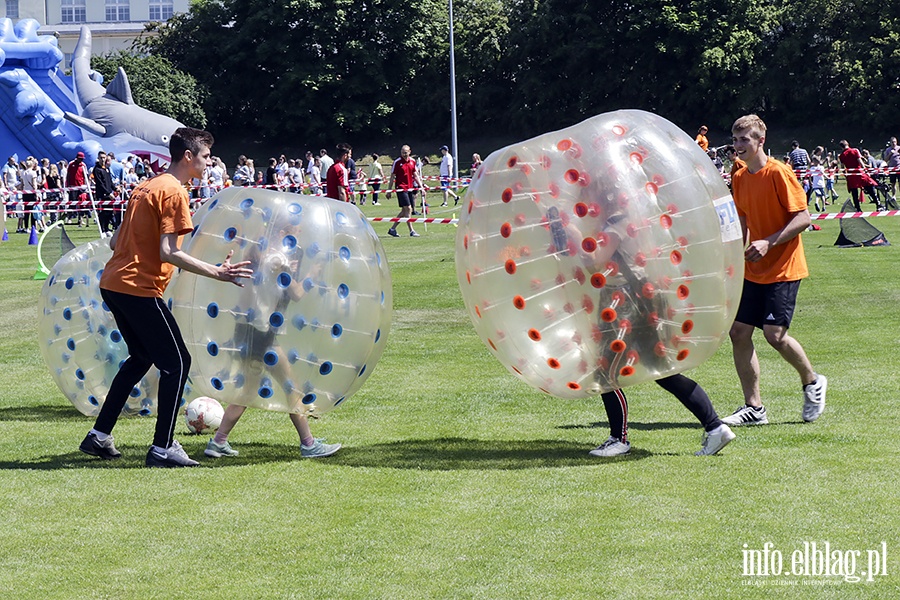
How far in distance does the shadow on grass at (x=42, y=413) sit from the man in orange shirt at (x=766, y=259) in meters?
4.89

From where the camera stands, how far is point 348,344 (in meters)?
7.36

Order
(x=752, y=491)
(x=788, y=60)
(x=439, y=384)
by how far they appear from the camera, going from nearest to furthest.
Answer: (x=752, y=491) → (x=439, y=384) → (x=788, y=60)

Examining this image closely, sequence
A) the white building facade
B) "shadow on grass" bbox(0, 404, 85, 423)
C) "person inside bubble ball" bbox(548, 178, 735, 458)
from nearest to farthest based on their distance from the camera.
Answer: "person inside bubble ball" bbox(548, 178, 735, 458), "shadow on grass" bbox(0, 404, 85, 423), the white building facade

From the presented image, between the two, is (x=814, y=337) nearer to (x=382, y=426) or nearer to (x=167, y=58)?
(x=382, y=426)

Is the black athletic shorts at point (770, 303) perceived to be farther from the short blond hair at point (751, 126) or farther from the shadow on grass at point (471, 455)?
the shadow on grass at point (471, 455)

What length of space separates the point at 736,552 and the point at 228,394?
328 cm

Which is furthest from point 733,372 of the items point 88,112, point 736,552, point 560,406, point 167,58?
point 167,58

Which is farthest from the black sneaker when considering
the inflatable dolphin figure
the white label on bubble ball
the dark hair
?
the inflatable dolphin figure

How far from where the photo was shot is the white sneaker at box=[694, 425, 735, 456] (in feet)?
23.6

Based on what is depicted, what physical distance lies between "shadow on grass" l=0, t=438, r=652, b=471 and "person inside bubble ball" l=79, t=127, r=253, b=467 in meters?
0.42

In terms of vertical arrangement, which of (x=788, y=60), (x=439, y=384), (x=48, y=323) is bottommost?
(x=439, y=384)

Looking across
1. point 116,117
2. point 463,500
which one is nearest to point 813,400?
point 463,500

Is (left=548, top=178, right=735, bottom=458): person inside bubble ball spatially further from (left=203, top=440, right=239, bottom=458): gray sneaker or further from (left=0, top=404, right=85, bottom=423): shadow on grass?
(left=0, top=404, right=85, bottom=423): shadow on grass

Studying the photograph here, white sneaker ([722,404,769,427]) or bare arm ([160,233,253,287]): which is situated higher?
bare arm ([160,233,253,287])
